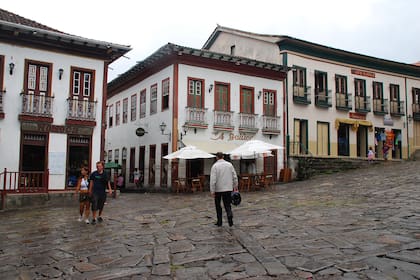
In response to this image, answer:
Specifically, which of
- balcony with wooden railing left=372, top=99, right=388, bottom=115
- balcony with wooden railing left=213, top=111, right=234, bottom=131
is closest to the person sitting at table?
balcony with wooden railing left=213, top=111, right=234, bottom=131

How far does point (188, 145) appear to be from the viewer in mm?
20109

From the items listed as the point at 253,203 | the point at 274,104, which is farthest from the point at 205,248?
the point at 274,104

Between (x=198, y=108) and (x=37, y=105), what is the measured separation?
759 cm

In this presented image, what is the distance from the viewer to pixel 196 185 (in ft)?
64.2

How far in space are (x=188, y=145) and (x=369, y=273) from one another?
1514 cm

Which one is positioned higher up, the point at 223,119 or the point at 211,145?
the point at 223,119

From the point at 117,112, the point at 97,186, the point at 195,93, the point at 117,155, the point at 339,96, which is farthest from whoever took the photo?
the point at 117,112

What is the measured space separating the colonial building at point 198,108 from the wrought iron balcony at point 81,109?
170 inches

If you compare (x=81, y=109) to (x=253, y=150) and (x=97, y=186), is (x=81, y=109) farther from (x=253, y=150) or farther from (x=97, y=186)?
(x=97, y=186)

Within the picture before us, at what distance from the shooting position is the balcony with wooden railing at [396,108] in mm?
28562

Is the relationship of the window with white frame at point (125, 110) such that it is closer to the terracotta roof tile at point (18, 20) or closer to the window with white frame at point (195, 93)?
the window with white frame at point (195, 93)

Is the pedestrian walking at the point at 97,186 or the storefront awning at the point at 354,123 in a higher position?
the storefront awning at the point at 354,123

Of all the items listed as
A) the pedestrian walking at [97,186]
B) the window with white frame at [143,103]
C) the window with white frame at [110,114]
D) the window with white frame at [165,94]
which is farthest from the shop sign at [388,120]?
the pedestrian walking at [97,186]

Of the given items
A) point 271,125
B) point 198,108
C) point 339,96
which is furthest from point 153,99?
point 339,96
